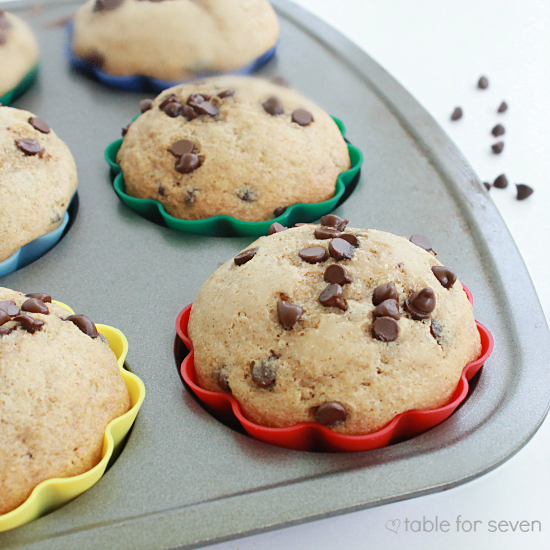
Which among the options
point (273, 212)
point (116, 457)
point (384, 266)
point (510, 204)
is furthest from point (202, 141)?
point (510, 204)

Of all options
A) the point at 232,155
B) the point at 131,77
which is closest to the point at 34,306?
the point at 232,155

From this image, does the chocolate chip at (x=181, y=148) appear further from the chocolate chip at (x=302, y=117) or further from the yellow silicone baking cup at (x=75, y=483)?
the yellow silicone baking cup at (x=75, y=483)

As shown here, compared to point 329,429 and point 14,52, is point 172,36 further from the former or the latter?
point 329,429

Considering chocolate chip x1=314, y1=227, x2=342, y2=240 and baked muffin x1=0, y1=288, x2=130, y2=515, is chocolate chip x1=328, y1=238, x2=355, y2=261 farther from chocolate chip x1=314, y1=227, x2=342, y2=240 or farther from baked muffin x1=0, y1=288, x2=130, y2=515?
baked muffin x1=0, y1=288, x2=130, y2=515

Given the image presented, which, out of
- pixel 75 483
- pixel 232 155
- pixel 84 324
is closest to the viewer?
pixel 75 483

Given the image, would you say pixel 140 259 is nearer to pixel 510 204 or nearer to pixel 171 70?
pixel 171 70
